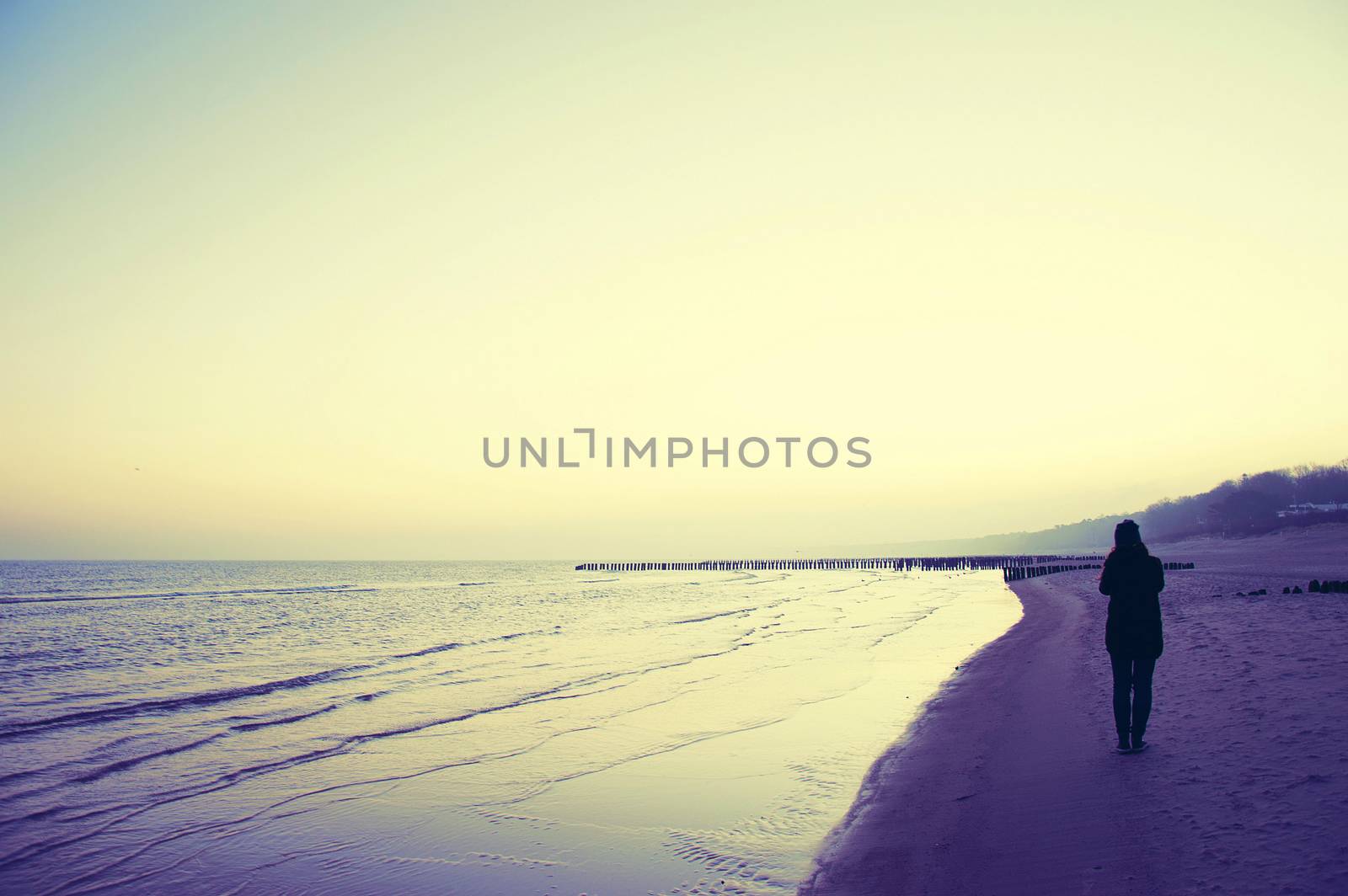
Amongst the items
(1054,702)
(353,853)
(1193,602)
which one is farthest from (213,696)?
(1193,602)

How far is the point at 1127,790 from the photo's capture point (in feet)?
23.3

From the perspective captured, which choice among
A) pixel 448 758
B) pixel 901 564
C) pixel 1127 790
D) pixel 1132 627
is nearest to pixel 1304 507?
pixel 901 564

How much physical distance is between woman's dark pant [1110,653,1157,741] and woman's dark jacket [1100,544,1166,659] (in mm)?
107

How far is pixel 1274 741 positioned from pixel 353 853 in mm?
8911

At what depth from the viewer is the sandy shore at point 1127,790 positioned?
5.43 metres

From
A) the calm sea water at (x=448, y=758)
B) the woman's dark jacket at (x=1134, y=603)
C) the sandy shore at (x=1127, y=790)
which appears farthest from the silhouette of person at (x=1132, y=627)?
the calm sea water at (x=448, y=758)

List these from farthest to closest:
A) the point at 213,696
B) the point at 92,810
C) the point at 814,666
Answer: the point at 814,666, the point at 213,696, the point at 92,810

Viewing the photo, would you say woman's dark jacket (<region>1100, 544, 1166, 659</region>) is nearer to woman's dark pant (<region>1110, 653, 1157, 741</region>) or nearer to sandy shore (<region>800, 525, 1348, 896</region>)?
woman's dark pant (<region>1110, 653, 1157, 741</region>)

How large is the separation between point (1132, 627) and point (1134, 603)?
24cm

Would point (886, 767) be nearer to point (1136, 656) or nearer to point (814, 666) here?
point (1136, 656)

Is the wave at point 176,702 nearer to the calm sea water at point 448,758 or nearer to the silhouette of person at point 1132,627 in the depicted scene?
the calm sea water at point 448,758

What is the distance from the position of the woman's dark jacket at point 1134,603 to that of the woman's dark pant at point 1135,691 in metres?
0.11

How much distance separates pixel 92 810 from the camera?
9.70 meters

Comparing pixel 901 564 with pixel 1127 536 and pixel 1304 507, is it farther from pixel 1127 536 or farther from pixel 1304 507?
pixel 1127 536
